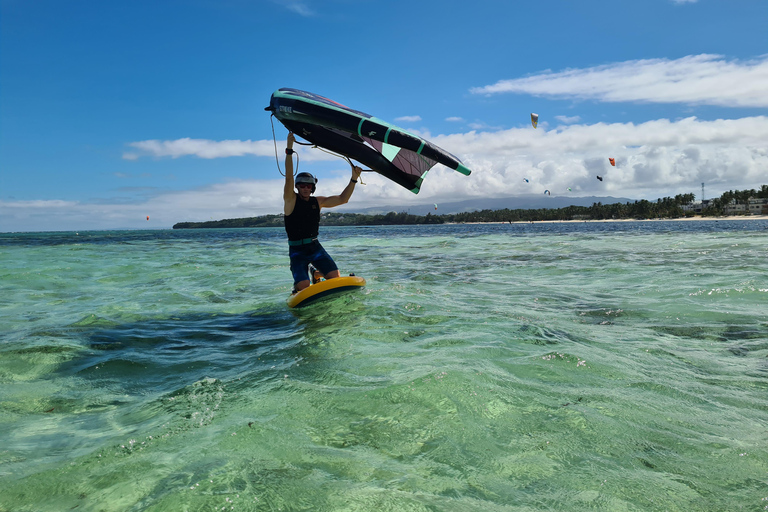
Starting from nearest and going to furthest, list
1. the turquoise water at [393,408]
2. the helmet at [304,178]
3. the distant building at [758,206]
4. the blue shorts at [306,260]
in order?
the turquoise water at [393,408]
the helmet at [304,178]
the blue shorts at [306,260]
the distant building at [758,206]

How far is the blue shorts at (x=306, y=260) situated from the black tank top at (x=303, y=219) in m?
0.28

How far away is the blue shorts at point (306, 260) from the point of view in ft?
28.3

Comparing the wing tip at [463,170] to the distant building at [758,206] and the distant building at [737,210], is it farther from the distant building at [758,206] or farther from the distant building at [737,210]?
the distant building at [737,210]

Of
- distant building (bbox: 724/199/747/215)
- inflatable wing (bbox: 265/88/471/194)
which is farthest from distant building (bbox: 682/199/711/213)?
inflatable wing (bbox: 265/88/471/194)

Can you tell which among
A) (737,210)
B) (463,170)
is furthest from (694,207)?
(463,170)

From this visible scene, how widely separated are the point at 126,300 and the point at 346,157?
245 inches

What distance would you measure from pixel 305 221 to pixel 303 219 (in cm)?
6

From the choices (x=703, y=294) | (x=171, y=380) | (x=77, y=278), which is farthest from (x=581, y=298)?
(x=77, y=278)

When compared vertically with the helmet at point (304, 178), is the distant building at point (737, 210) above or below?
above

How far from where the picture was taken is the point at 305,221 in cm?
834

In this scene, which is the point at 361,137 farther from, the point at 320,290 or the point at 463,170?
the point at 320,290

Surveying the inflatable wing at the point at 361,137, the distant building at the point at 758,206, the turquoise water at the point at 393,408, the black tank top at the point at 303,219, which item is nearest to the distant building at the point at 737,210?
the distant building at the point at 758,206

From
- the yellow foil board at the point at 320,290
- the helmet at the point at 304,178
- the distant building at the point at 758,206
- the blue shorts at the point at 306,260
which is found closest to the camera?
the helmet at the point at 304,178

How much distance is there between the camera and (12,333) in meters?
6.80
